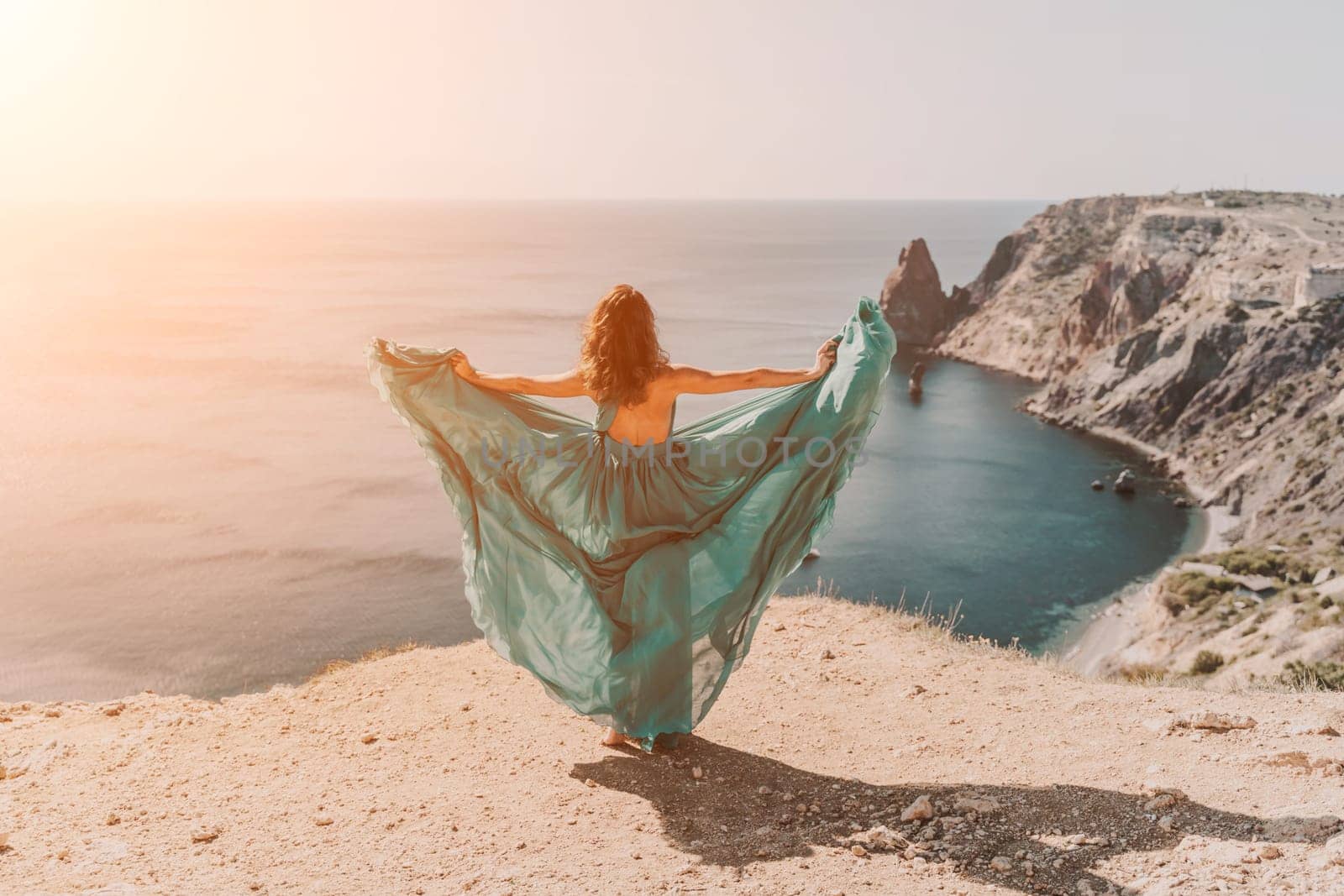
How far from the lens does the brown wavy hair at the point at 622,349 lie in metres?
5.84

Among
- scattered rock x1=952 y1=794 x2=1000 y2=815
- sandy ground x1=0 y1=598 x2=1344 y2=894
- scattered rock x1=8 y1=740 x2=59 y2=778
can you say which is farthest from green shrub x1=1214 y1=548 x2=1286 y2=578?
scattered rock x1=8 y1=740 x2=59 y2=778

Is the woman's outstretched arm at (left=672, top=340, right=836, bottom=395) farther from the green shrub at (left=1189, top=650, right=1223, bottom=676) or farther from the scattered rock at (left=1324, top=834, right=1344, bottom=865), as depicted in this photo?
the green shrub at (left=1189, top=650, right=1223, bottom=676)

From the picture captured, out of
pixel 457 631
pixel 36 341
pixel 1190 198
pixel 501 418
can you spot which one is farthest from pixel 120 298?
pixel 501 418

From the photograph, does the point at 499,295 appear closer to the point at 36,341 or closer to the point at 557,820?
the point at 36,341

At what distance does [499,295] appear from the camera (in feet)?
372

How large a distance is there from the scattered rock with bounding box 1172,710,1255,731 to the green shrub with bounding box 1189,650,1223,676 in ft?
57.0

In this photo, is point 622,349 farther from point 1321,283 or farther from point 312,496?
point 1321,283

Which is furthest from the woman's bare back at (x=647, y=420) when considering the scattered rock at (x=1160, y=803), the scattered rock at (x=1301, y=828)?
the scattered rock at (x=1301, y=828)

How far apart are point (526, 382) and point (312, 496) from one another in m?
47.9

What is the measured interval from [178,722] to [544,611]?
2.99 meters

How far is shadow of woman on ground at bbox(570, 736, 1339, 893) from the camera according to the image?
4.64m

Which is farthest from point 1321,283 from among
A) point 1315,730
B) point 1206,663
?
point 1315,730

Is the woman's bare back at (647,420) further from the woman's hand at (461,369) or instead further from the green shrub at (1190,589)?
the green shrub at (1190,589)

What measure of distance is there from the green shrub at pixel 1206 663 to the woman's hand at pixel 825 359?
19.0m
